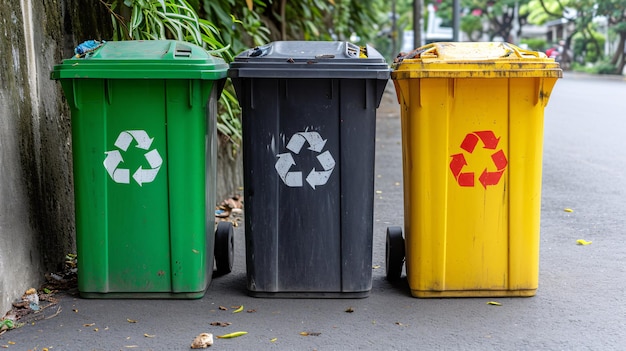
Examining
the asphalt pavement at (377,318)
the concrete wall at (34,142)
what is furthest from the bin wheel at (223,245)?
the concrete wall at (34,142)

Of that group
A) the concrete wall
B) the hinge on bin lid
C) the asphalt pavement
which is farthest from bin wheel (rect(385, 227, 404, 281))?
the concrete wall

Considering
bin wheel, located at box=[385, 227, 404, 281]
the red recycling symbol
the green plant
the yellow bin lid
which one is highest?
the green plant

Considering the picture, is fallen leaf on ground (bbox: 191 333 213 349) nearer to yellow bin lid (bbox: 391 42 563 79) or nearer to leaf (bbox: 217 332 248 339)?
leaf (bbox: 217 332 248 339)

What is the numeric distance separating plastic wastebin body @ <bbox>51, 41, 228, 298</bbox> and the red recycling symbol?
4.40 ft

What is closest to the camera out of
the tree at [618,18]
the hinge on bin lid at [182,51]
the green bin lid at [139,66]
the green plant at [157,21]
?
the green bin lid at [139,66]

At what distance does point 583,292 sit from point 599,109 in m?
12.6

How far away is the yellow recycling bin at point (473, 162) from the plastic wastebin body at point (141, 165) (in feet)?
3.68

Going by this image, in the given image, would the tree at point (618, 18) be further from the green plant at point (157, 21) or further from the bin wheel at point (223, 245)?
the bin wheel at point (223, 245)

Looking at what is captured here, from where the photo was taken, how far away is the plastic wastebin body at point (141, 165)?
414cm

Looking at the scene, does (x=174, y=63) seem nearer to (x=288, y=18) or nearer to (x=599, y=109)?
(x=288, y=18)

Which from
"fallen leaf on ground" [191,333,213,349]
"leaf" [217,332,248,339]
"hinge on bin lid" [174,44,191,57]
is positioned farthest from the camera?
"hinge on bin lid" [174,44,191,57]

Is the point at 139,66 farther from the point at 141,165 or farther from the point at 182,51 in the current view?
the point at 141,165

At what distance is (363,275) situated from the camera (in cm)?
433

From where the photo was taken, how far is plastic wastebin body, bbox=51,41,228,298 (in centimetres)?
414
